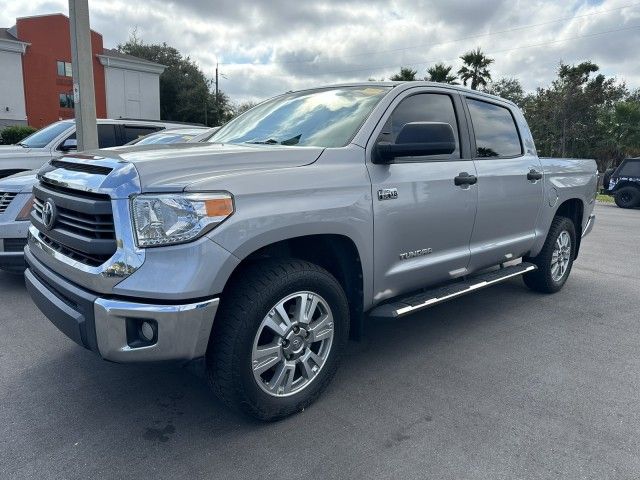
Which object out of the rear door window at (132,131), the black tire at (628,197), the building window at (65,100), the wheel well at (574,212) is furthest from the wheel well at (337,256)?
the building window at (65,100)

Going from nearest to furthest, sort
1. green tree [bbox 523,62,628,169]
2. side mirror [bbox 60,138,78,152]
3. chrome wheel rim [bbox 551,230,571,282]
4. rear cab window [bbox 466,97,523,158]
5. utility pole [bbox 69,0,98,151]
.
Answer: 1. rear cab window [bbox 466,97,523,158]
2. chrome wheel rim [bbox 551,230,571,282]
3. utility pole [bbox 69,0,98,151]
4. side mirror [bbox 60,138,78,152]
5. green tree [bbox 523,62,628,169]

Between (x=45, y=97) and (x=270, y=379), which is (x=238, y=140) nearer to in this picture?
(x=270, y=379)

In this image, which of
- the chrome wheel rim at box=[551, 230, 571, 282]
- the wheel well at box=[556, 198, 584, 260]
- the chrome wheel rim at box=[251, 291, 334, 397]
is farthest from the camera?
the wheel well at box=[556, 198, 584, 260]

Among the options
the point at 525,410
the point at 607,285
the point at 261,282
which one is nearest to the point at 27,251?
the point at 261,282

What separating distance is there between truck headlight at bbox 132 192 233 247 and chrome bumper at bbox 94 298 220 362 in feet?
0.97

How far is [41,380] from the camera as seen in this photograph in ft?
10.3

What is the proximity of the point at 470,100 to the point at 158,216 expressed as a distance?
9.58ft

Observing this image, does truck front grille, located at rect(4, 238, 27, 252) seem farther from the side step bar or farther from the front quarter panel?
the side step bar

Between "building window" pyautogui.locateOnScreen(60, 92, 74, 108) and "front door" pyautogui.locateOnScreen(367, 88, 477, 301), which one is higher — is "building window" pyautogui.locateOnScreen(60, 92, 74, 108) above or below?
above

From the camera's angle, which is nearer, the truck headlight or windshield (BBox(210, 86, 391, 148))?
the truck headlight

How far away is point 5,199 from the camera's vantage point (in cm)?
479

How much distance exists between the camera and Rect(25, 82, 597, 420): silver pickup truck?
7.34ft

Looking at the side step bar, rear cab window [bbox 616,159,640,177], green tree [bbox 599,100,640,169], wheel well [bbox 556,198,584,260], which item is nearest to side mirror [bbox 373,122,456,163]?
the side step bar

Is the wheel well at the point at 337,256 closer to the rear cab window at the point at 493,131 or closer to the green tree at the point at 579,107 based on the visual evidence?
the rear cab window at the point at 493,131
